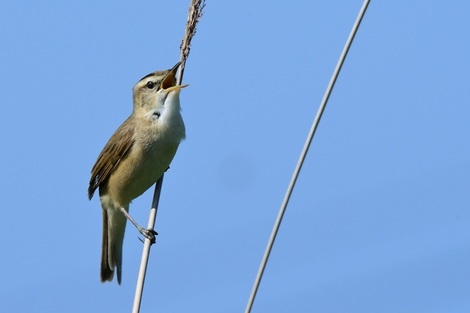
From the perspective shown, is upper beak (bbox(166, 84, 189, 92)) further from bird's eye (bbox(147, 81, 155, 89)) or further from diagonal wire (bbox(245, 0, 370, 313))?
diagonal wire (bbox(245, 0, 370, 313))

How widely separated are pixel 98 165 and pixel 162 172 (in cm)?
78

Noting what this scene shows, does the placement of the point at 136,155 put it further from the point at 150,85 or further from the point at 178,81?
the point at 178,81

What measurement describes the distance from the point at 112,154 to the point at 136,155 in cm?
33

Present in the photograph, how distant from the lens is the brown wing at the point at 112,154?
5.96 meters

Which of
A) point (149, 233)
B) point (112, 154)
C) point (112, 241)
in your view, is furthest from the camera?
point (112, 241)

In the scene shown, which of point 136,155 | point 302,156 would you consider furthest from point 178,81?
point 302,156

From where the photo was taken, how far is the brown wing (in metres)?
5.96

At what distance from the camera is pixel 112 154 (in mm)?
6086

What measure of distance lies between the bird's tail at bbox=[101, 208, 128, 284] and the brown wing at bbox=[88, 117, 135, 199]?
0.77 ft

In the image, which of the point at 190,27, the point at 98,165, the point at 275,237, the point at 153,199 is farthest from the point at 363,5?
the point at 98,165

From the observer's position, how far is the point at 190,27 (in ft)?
14.7

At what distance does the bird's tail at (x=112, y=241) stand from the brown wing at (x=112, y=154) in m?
0.24

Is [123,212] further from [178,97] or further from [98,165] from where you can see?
[178,97]

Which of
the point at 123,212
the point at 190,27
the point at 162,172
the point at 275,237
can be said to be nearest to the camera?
the point at 275,237
